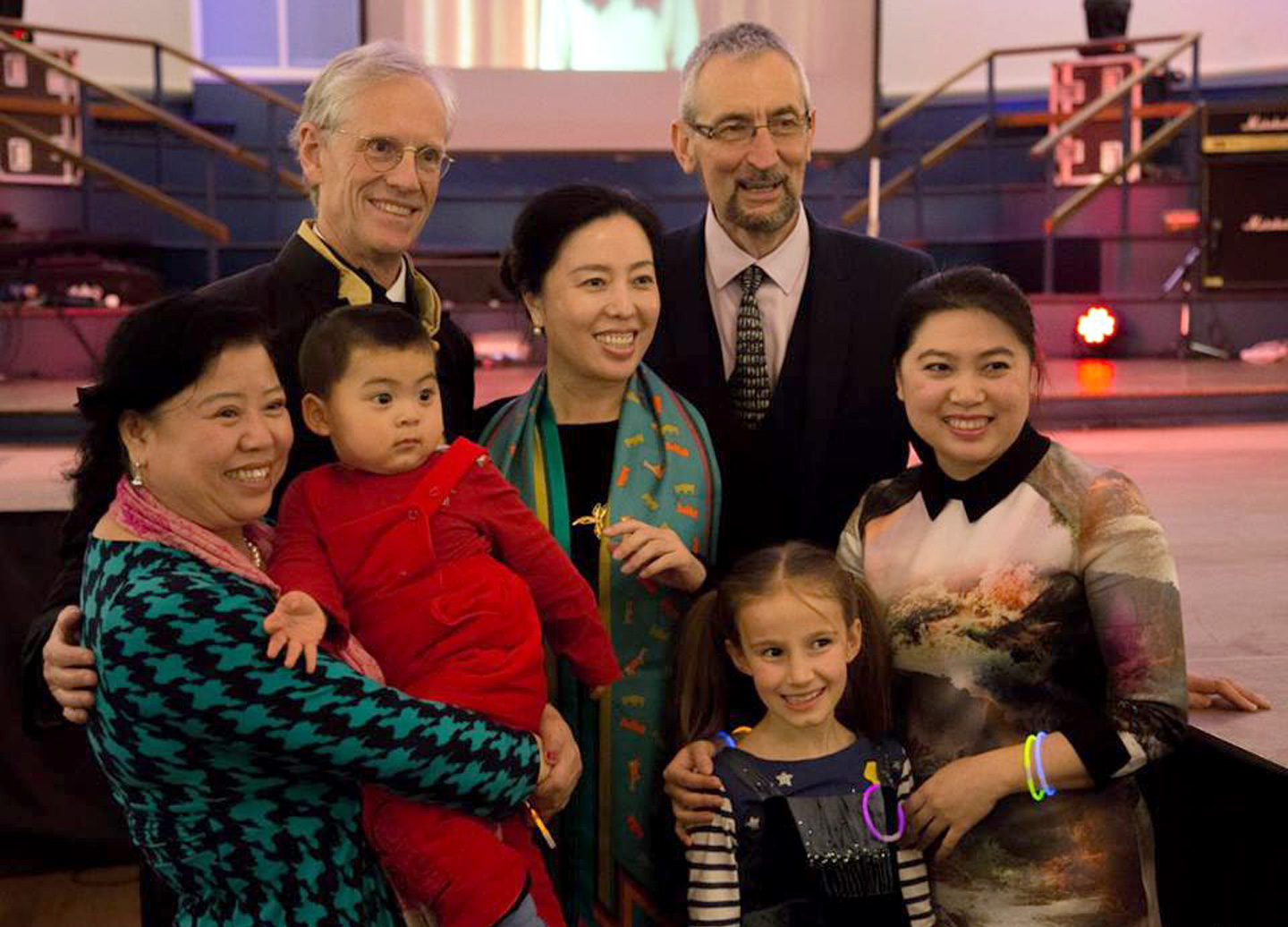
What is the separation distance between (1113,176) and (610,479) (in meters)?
8.13

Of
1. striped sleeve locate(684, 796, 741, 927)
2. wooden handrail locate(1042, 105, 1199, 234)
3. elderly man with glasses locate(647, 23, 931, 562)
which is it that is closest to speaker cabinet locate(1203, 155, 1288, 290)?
wooden handrail locate(1042, 105, 1199, 234)

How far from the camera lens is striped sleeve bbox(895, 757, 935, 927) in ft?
6.59

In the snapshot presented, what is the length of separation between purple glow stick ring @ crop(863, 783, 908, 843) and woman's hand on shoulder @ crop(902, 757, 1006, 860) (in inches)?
0.4

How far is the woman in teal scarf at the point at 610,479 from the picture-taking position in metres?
2.16

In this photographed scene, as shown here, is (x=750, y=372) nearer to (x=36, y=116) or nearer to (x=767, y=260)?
(x=767, y=260)

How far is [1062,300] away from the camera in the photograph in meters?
9.57

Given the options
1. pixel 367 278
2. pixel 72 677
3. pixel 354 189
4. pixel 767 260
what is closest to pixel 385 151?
pixel 354 189

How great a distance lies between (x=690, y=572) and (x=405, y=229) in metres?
0.69

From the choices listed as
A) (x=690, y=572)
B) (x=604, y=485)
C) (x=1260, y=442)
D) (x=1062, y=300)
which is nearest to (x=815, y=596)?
(x=690, y=572)

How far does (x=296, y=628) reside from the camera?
5.35 feet

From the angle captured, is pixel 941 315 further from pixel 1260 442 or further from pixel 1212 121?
pixel 1212 121

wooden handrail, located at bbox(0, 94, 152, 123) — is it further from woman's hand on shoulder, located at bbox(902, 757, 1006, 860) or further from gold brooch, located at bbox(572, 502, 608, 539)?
woman's hand on shoulder, located at bbox(902, 757, 1006, 860)

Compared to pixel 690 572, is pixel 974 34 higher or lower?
higher

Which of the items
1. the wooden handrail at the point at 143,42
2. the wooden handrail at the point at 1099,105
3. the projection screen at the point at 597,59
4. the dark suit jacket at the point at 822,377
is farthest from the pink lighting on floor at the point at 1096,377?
the dark suit jacket at the point at 822,377
